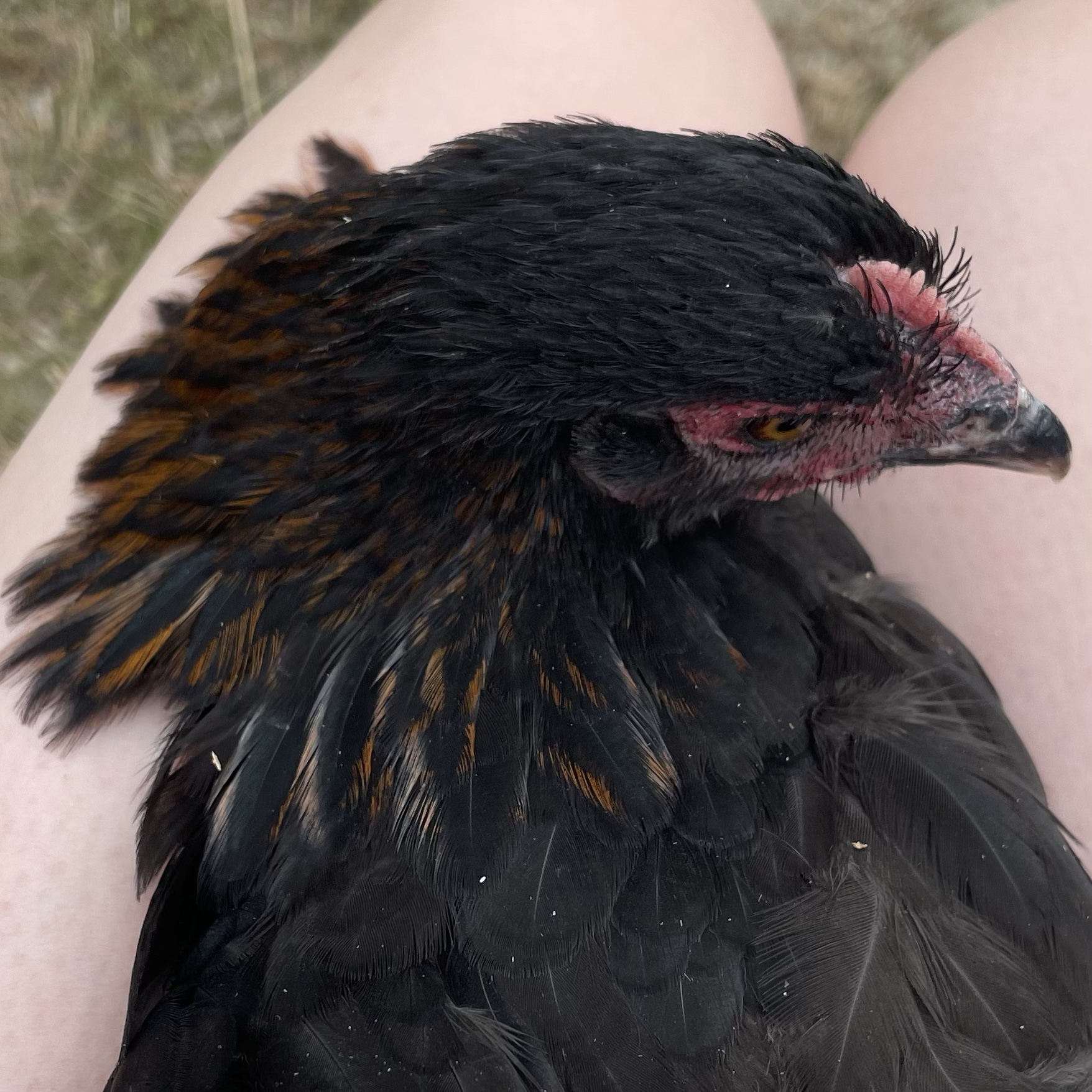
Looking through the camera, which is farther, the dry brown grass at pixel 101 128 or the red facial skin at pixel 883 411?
the dry brown grass at pixel 101 128

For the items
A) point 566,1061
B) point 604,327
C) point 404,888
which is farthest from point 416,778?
point 604,327

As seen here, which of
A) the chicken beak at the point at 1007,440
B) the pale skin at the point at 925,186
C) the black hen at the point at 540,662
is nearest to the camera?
the black hen at the point at 540,662

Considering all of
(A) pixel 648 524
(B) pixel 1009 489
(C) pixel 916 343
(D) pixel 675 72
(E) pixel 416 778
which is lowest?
(E) pixel 416 778

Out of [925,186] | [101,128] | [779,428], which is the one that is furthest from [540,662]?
[101,128]

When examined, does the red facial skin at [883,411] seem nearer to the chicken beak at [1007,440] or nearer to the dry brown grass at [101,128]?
the chicken beak at [1007,440]

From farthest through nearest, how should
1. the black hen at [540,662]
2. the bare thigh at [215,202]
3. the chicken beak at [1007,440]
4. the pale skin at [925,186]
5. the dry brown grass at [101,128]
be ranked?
the dry brown grass at [101,128] < the pale skin at [925,186] < the bare thigh at [215,202] < the chicken beak at [1007,440] < the black hen at [540,662]

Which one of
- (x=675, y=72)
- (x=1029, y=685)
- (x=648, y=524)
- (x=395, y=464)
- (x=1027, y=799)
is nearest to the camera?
(x=395, y=464)

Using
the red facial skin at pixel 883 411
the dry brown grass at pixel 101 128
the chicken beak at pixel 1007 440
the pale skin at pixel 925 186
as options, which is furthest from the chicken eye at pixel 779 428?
the dry brown grass at pixel 101 128

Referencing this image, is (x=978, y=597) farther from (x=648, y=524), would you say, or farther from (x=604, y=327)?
(x=604, y=327)

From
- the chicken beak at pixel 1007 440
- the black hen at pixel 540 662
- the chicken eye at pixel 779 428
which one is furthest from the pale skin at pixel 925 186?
the chicken eye at pixel 779 428
